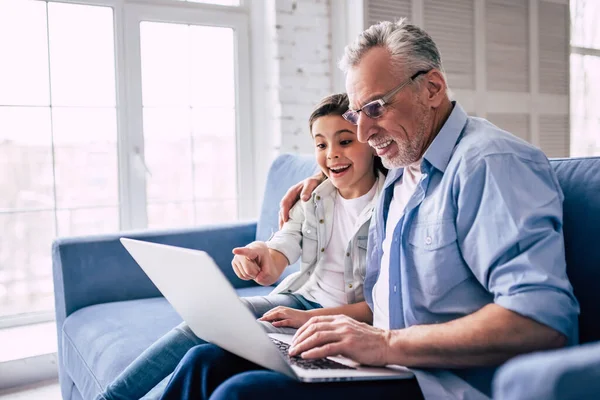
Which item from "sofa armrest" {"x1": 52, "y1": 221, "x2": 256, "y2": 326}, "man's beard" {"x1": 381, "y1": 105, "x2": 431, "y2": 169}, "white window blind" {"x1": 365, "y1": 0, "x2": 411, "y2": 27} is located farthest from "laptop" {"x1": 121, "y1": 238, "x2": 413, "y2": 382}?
"white window blind" {"x1": 365, "y1": 0, "x2": 411, "y2": 27}

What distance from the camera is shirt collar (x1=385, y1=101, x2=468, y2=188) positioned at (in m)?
1.25

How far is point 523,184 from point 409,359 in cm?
37

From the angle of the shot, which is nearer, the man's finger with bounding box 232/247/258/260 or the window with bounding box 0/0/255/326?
the man's finger with bounding box 232/247/258/260

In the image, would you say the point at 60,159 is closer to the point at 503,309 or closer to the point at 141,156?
the point at 141,156

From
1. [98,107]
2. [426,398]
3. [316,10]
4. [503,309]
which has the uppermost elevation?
[316,10]

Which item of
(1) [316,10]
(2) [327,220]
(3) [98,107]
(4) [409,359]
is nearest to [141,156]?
(3) [98,107]

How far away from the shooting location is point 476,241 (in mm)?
1116

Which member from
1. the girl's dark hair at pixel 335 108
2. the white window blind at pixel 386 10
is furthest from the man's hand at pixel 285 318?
the white window blind at pixel 386 10

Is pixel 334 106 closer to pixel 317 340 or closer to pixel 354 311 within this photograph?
pixel 354 311

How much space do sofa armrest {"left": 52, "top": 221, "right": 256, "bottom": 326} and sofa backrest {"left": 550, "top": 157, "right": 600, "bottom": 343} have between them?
1.57 meters

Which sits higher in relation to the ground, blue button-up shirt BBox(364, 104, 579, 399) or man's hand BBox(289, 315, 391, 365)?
blue button-up shirt BBox(364, 104, 579, 399)

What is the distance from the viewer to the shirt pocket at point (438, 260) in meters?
1.17

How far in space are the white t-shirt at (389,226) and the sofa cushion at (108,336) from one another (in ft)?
2.41

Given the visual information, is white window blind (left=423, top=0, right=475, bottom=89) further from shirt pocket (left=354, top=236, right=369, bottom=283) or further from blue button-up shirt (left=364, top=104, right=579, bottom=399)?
blue button-up shirt (left=364, top=104, right=579, bottom=399)
